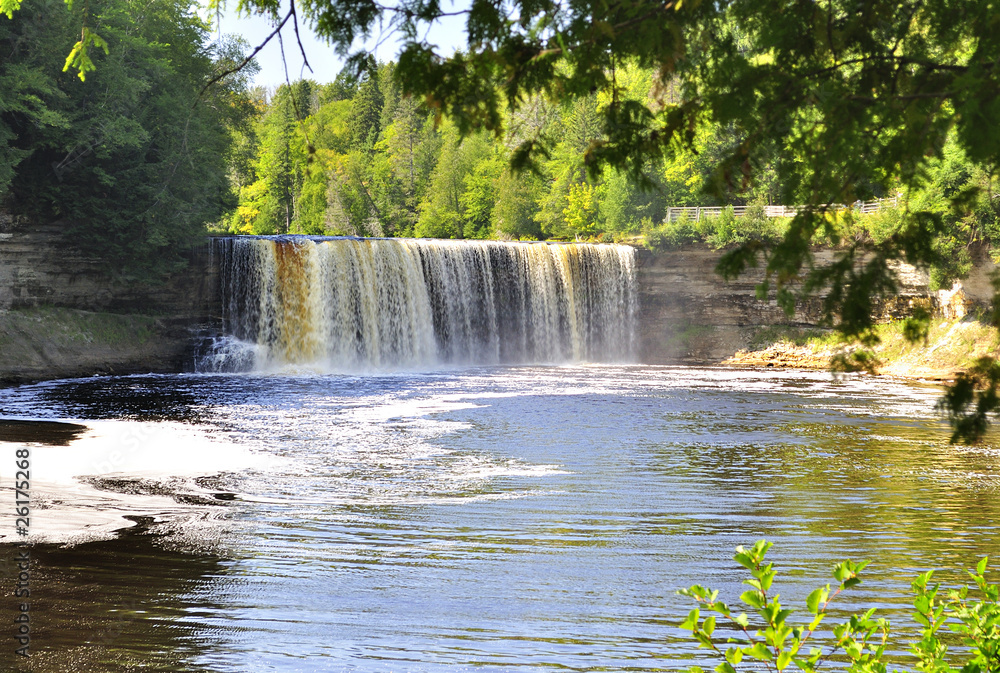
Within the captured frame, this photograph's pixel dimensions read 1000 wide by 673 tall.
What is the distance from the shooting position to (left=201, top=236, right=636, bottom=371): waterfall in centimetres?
3167

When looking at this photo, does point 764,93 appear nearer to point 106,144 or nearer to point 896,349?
point 106,144

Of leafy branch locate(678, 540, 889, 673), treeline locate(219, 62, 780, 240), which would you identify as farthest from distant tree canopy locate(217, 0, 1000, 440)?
treeline locate(219, 62, 780, 240)

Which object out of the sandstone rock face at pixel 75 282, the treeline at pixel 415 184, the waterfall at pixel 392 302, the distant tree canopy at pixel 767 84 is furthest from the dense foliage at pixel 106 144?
the distant tree canopy at pixel 767 84

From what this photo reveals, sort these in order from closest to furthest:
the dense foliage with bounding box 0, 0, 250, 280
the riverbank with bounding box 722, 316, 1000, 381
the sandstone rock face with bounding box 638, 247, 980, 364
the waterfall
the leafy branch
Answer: the leafy branch
the dense foliage with bounding box 0, 0, 250, 280
the riverbank with bounding box 722, 316, 1000, 381
the waterfall
the sandstone rock face with bounding box 638, 247, 980, 364

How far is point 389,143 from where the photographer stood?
72125 millimetres

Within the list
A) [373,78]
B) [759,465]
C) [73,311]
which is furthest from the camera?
[73,311]

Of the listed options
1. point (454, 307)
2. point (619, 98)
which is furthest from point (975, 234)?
point (619, 98)

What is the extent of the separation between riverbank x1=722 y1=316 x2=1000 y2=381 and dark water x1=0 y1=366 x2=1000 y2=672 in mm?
12044

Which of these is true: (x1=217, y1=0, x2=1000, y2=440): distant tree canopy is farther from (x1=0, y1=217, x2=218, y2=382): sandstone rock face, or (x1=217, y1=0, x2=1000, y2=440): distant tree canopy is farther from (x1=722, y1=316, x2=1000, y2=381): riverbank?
(x1=0, y1=217, x2=218, y2=382): sandstone rock face

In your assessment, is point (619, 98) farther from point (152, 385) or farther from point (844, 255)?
point (152, 385)

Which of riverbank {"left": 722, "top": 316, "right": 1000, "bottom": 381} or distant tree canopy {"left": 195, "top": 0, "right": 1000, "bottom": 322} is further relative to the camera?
riverbank {"left": 722, "top": 316, "right": 1000, "bottom": 381}

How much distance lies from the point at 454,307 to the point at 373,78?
97.2 feet

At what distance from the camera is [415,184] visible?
70625mm

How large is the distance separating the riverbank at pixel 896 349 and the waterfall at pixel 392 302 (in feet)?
25.2
